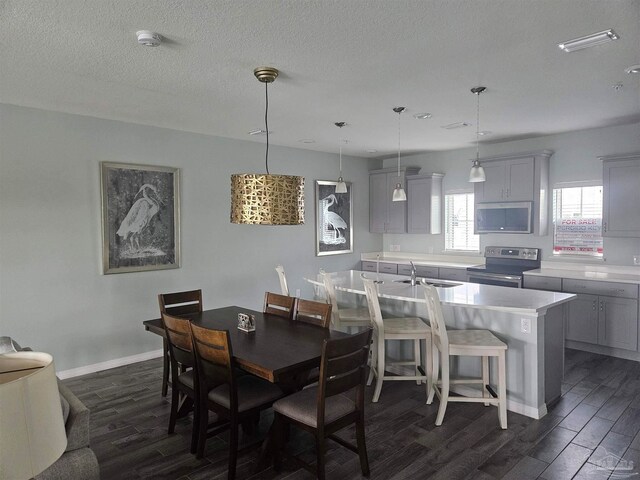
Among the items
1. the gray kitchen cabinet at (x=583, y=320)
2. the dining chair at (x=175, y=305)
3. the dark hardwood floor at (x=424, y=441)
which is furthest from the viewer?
the gray kitchen cabinet at (x=583, y=320)

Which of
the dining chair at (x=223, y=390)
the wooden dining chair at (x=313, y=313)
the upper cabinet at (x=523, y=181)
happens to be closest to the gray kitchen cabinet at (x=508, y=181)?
the upper cabinet at (x=523, y=181)

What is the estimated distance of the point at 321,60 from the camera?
2.85m

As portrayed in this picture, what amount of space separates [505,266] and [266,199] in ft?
14.1

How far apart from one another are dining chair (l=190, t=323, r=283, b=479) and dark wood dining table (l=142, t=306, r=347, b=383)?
0.34 feet

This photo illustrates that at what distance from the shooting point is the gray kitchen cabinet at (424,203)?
6.59 meters

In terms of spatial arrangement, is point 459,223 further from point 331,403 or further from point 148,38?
point 148,38

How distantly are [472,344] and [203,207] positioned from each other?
348 cm

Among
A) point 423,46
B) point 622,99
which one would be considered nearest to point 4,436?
point 423,46

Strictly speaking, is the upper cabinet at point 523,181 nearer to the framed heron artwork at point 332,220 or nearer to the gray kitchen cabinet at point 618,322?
the gray kitchen cabinet at point 618,322

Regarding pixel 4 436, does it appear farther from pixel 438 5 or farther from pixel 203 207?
pixel 203 207

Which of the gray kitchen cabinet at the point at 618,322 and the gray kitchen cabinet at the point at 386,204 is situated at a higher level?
the gray kitchen cabinet at the point at 386,204

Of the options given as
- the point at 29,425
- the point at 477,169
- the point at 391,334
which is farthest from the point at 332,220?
the point at 29,425

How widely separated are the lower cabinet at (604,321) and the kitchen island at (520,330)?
1.46 m

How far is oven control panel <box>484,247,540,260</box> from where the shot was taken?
5637 millimetres
